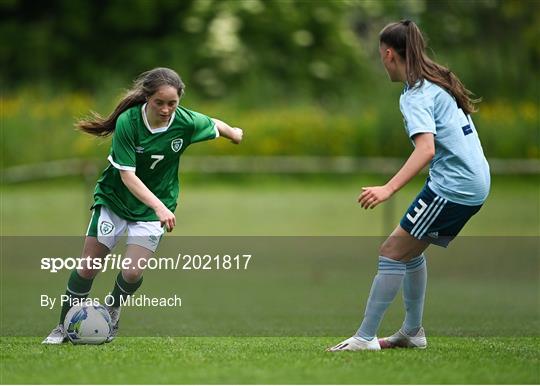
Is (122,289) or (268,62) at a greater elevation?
(122,289)

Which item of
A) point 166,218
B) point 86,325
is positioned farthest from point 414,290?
point 86,325

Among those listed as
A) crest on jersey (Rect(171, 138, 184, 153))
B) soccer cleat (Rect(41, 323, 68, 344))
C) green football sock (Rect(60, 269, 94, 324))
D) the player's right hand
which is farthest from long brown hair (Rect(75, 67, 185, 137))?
soccer cleat (Rect(41, 323, 68, 344))

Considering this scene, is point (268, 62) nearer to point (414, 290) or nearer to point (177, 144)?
point (177, 144)

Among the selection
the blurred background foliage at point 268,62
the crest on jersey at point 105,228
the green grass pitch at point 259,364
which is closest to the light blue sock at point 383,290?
the green grass pitch at point 259,364

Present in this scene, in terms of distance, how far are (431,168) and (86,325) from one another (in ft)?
7.40

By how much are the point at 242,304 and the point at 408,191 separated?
7.99m

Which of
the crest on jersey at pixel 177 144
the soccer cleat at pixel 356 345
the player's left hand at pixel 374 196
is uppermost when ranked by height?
the player's left hand at pixel 374 196

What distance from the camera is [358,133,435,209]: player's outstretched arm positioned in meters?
6.01

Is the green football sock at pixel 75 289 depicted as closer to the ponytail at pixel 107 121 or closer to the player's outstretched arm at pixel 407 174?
the ponytail at pixel 107 121

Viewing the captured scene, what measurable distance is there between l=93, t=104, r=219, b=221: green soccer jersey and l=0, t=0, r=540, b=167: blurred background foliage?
1257cm

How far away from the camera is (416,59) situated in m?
6.36

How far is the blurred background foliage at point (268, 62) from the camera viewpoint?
20.0m

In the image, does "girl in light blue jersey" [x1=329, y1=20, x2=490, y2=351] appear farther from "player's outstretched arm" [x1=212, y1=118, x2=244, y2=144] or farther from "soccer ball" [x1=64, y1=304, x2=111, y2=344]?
"soccer ball" [x1=64, y1=304, x2=111, y2=344]

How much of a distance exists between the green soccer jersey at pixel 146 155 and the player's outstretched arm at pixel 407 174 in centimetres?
150
